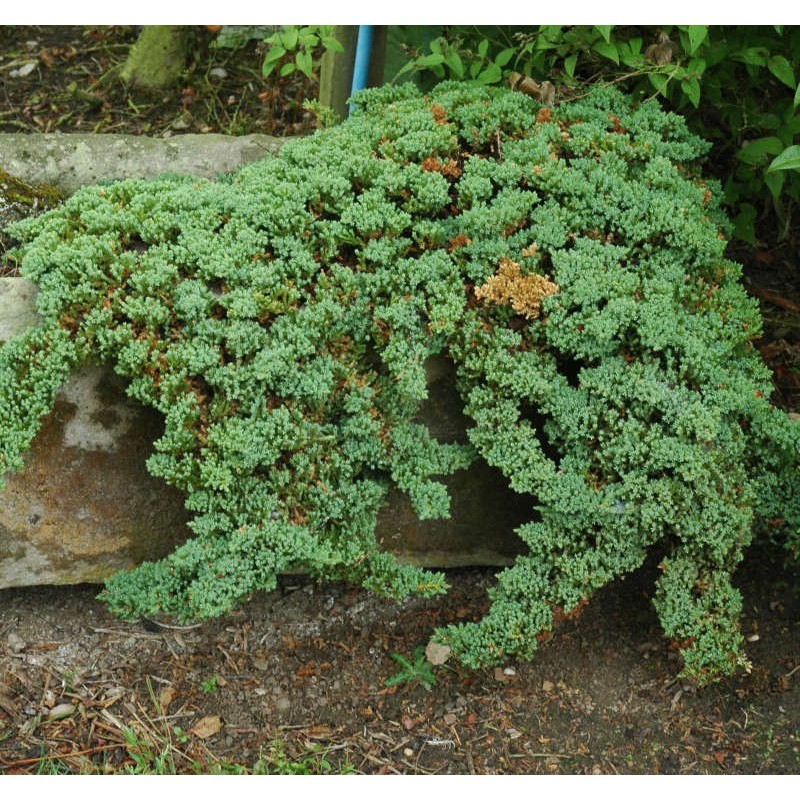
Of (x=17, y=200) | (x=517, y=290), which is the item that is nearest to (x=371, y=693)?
(x=517, y=290)

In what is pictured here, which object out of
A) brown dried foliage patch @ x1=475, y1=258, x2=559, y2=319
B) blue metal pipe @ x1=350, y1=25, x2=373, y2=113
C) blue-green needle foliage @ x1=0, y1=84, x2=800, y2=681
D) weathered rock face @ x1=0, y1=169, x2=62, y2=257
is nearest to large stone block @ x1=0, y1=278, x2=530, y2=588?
blue-green needle foliage @ x1=0, y1=84, x2=800, y2=681

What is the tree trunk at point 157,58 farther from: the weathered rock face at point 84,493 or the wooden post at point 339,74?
the weathered rock face at point 84,493

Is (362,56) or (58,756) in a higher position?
(362,56)

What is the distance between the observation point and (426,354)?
285cm

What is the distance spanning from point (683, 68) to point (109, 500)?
245 centimetres

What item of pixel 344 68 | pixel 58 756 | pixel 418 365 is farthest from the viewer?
pixel 344 68

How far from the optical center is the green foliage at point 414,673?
312cm

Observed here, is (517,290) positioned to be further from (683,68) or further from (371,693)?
(371,693)

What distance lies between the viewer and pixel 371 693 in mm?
3121

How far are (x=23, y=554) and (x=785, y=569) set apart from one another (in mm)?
2589

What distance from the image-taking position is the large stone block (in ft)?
9.62

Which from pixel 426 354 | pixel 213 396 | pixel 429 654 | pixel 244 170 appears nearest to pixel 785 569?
pixel 429 654

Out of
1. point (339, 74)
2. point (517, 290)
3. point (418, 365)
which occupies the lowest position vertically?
point (418, 365)

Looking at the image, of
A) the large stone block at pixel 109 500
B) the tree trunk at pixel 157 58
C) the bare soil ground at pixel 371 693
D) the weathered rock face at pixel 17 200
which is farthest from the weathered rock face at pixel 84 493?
the tree trunk at pixel 157 58
